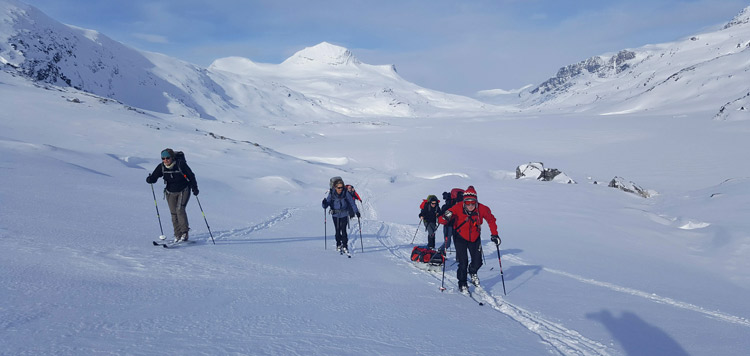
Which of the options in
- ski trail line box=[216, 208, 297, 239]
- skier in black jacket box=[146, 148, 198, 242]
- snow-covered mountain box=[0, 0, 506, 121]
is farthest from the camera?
snow-covered mountain box=[0, 0, 506, 121]

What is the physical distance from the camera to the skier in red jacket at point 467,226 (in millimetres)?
6855

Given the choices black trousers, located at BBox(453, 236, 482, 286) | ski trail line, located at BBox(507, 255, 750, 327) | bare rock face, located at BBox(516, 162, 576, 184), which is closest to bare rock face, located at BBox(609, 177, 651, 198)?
bare rock face, located at BBox(516, 162, 576, 184)

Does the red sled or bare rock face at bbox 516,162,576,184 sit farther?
bare rock face at bbox 516,162,576,184

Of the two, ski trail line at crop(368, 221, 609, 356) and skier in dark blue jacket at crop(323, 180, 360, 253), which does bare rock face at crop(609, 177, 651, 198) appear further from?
skier in dark blue jacket at crop(323, 180, 360, 253)

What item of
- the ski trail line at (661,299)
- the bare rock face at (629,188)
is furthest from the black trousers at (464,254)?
the bare rock face at (629,188)

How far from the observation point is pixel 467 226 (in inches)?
271

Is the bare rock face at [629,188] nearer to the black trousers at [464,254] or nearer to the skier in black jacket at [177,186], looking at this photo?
the black trousers at [464,254]

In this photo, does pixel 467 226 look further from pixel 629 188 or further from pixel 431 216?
pixel 629 188

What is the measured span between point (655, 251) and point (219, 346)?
1325cm

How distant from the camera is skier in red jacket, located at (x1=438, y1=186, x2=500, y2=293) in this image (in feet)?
22.5

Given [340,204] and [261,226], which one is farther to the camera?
[261,226]

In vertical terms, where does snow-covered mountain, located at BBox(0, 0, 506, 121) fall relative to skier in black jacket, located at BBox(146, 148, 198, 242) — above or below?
above

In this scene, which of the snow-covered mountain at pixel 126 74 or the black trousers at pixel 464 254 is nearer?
the black trousers at pixel 464 254

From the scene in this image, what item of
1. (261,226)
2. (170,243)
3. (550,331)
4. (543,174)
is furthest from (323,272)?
(543,174)
